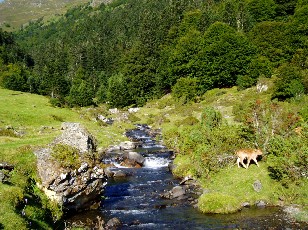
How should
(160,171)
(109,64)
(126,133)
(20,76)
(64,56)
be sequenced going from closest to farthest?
(160,171) < (126,133) < (20,76) < (109,64) < (64,56)

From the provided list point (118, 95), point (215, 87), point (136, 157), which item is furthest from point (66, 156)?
point (118, 95)

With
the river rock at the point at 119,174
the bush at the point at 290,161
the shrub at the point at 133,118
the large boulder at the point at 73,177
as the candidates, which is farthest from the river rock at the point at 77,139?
the shrub at the point at 133,118

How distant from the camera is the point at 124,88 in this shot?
107 meters

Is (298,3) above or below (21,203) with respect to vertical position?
above

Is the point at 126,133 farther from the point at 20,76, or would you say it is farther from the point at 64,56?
the point at 64,56

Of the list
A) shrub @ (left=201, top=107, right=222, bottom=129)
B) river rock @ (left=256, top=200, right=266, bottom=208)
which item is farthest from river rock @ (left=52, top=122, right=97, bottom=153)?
shrub @ (left=201, top=107, right=222, bottom=129)

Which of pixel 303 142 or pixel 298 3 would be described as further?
pixel 298 3

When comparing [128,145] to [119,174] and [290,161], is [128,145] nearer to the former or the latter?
[119,174]

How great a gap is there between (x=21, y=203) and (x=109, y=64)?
12660 cm

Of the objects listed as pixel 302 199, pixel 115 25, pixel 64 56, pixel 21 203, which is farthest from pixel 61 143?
pixel 115 25

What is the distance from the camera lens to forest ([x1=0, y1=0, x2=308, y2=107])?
8694cm

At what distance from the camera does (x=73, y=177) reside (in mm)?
24375

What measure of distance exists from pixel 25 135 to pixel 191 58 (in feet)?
199

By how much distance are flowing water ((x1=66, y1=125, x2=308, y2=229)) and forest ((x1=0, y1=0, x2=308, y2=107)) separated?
125 feet
